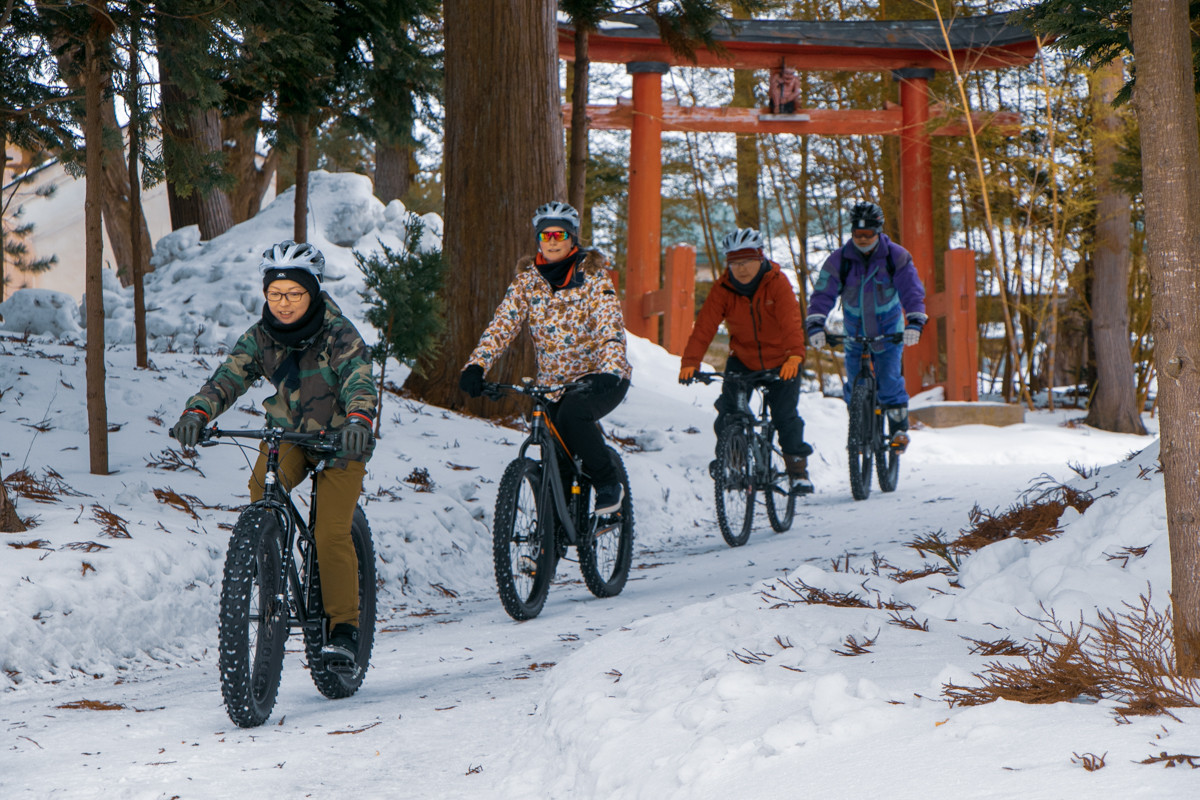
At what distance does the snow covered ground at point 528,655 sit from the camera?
254 cm

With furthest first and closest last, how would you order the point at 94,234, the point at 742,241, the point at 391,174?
the point at 391,174
the point at 742,241
the point at 94,234

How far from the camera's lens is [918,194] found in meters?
18.1

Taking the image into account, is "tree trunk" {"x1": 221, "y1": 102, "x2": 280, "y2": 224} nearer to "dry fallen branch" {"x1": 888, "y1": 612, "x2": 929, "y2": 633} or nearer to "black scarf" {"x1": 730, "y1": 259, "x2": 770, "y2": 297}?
"black scarf" {"x1": 730, "y1": 259, "x2": 770, "y2": 297}

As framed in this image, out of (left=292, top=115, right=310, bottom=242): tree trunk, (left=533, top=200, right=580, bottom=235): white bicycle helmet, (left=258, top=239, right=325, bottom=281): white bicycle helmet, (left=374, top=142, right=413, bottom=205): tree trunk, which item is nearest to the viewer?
(left=258, top=239, right=325, bottom=281): white bicycle helmet

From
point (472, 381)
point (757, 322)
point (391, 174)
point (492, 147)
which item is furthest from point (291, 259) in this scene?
point (391, 174)

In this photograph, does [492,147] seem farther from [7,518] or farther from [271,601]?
[271,601]

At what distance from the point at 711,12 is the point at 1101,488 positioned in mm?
10027

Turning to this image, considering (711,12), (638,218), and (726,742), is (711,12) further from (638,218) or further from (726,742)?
(726,742)

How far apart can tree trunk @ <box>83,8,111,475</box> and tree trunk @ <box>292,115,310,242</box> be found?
411 cm

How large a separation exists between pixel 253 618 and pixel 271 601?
0.41 feet

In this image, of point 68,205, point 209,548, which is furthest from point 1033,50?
point 68,205

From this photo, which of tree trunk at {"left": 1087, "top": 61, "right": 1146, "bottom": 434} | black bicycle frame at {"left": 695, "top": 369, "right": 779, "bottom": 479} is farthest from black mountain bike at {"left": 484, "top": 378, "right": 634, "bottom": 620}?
tree trunk at {"left": 1087, "top": 61, "right": 1146, "bottom": 434}

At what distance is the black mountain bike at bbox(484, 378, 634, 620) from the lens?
5.20 m

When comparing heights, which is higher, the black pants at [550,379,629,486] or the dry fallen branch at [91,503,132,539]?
the black pants at [550,379,629,486]
